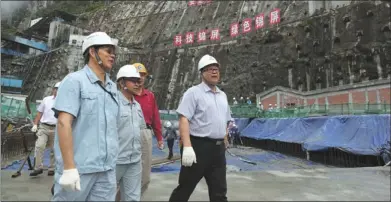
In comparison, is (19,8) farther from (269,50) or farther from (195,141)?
(195,141)

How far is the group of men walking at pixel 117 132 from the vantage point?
2.07 meters

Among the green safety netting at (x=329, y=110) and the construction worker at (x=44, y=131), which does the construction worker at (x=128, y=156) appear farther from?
the green safety netting at (x=329, y=110)

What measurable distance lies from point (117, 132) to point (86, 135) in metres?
0.33

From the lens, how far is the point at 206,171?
3.35 metres

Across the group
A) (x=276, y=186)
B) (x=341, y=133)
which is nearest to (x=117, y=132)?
(x=276, y=186)

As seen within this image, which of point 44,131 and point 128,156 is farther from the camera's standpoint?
point 44,131

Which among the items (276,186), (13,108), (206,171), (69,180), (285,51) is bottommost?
(276,186)

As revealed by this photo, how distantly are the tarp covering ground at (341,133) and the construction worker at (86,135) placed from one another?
8.28m

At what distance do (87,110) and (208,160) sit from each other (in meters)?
1.53

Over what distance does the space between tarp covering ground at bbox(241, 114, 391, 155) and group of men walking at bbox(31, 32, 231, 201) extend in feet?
22.5

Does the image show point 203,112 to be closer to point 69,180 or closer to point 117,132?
point 117,132

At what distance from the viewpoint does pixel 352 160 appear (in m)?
9.09

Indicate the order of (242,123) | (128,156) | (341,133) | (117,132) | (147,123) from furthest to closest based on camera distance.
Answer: (242,123), (341,133), (147,123), (128,156), (117,132)

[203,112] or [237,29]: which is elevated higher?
[237,29]
